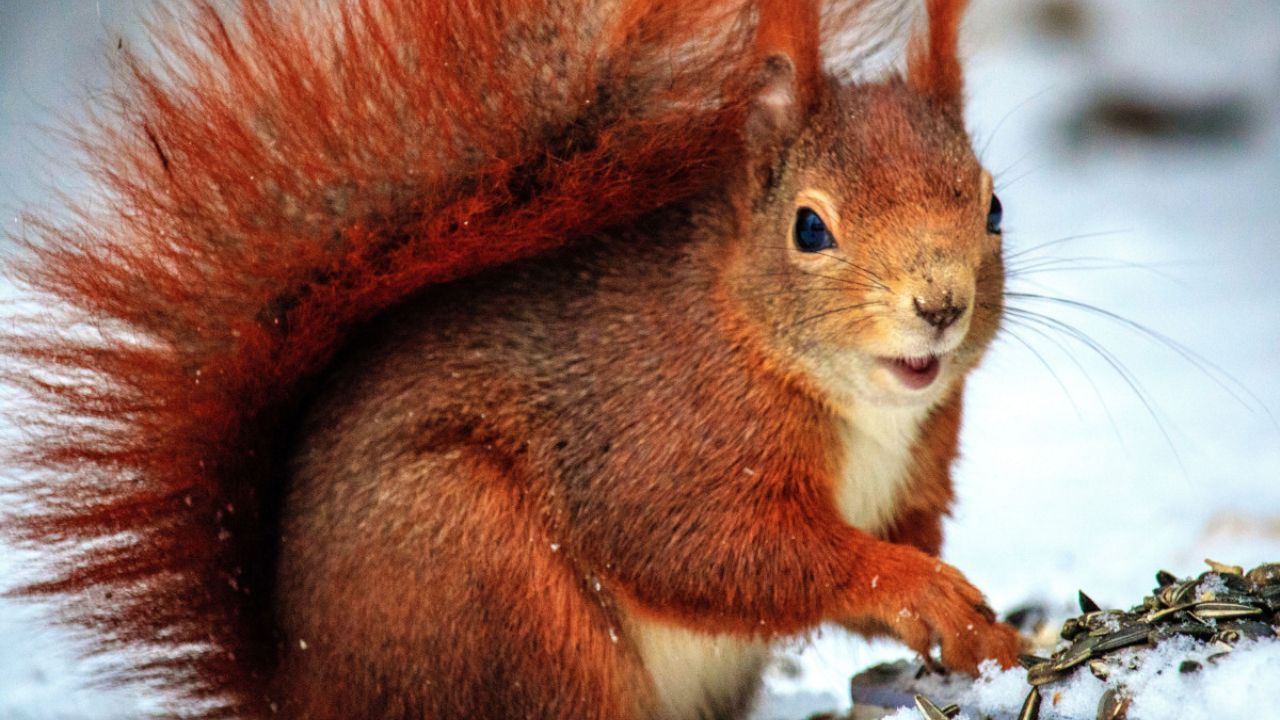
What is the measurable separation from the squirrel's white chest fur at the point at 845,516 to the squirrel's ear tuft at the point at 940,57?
0.38 metres

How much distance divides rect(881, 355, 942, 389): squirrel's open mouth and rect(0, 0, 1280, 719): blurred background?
0.57ft

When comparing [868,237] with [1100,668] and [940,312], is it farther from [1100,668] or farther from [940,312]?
[1100,668]

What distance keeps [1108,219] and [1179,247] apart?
1.07 ft

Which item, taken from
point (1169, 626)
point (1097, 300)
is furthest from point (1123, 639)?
point (1097, 300)

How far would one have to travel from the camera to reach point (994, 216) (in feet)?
A: 4.67

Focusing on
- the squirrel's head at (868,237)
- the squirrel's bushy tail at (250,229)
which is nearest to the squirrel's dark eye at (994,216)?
the squirrel's head at (868,237)

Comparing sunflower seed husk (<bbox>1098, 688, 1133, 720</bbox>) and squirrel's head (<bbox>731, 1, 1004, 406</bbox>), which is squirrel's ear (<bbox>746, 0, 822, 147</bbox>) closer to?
squirrel's head (<bbox>731, 1, 1004, 406</bbox>)

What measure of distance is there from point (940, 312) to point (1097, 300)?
263 cm

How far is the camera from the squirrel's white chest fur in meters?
1.44

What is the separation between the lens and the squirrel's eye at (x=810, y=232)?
138cm

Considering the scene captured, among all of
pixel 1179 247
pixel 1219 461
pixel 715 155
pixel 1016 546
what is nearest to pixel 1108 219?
pixel 1179 247

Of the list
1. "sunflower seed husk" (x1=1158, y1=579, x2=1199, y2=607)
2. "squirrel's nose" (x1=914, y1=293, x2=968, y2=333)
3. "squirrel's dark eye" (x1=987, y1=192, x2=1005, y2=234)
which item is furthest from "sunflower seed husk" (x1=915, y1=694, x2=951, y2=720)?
"squirrel's dark eye" (x1=987, y1=192, x2=1005, y2=234)

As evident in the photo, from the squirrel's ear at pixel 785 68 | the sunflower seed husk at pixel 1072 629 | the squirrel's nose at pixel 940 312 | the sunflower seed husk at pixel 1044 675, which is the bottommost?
the sunflower seed husk at pixel 1044 675

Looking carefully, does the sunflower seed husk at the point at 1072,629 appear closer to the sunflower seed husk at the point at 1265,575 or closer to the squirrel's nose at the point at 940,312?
the sunflower seed husk at the point at 1265,575
